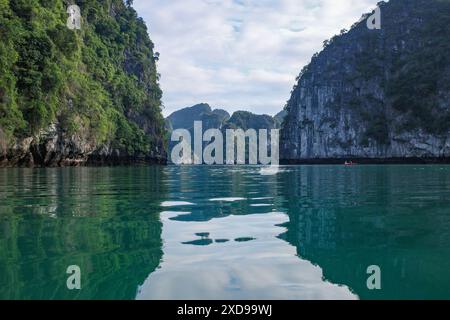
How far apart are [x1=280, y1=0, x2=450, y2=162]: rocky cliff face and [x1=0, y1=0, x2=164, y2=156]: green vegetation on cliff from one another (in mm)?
48321

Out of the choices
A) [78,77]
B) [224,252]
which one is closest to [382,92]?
[78,77]

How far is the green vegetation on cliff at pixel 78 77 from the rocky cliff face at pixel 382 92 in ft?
159

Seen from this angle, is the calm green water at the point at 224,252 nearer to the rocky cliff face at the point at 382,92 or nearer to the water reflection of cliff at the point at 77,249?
the water reflection of cliff at the point at 77,249

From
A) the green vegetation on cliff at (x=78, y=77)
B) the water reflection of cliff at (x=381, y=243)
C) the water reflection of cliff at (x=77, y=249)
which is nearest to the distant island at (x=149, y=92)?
the green vegetation on cliff at (x=78, y=77)

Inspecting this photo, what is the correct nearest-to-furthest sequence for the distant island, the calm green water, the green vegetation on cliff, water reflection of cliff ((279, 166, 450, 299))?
the calm green water < water reflection of cliff ((279, 166, 450, 299)) < the green vegetation on cliff < the distant island

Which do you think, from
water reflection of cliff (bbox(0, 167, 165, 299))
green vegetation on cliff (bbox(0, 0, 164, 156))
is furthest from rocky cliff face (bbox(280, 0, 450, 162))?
water reflection of cliff (bbox(0, 167, 165, 299))

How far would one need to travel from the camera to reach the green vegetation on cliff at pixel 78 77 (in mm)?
36750

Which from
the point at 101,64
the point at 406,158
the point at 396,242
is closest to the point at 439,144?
the point at 406,158

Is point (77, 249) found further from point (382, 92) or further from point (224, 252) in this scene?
point (382, 92)

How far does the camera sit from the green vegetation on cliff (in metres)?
36.8

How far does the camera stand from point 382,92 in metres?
107

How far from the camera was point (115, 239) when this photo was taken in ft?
21.4

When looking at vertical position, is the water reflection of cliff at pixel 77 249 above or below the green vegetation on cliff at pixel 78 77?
below

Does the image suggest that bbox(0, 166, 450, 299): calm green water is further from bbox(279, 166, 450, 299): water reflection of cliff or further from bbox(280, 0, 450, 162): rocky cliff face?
bbox(280, 0, 450, 162): rocky cliff face
